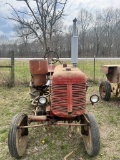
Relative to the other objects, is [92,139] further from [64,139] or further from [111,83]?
[111,83]

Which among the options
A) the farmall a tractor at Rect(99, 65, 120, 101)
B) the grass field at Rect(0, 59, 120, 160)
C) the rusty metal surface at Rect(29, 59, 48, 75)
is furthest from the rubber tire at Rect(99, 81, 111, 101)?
the rusty metal surface at Rect(29, 59, 48, 75)

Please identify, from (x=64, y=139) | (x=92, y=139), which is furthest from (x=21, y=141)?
(x=92, y=139)

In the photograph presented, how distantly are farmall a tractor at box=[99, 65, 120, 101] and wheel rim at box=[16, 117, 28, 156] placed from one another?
3.32m

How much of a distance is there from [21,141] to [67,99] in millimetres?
1010

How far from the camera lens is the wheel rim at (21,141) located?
11.8 ft

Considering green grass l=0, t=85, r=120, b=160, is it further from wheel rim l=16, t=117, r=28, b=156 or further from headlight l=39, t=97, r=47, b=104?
headlight l=39, t=97, r=47, b=104

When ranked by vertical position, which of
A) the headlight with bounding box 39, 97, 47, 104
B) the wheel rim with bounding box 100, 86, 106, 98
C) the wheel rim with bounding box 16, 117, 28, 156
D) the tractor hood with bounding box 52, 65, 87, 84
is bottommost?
the wheel rim with bounding box 16, 117, 28, 156

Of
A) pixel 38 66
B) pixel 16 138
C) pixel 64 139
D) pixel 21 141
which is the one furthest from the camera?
pixel 38 66

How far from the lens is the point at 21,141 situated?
3.79m

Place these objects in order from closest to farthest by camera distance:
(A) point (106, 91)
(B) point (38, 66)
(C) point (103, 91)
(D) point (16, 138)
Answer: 1. (D) point (16, 138)
2. (B) point (38, 66)
3. (A) point (106, 91)
4. (C) point (103, 91)

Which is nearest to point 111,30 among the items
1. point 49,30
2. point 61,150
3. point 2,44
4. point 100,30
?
point 100,30

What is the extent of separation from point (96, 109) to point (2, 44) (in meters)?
26.6

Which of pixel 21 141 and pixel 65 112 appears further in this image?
pixel 21 141

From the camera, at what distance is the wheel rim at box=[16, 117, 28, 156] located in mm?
3596
